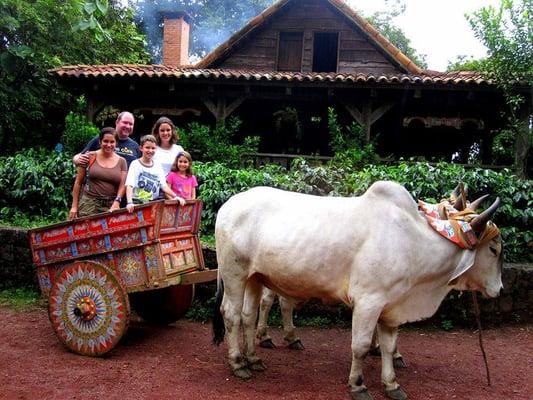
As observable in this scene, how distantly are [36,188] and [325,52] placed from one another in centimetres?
862

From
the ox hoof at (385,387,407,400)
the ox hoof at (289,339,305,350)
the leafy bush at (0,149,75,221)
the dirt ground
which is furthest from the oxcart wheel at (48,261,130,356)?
the leafy bush at (0,149,75,221)

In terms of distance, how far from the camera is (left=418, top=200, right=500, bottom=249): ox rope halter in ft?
13.8

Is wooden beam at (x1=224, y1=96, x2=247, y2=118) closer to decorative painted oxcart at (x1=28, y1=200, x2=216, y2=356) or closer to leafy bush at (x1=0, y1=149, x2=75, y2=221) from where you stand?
leafy bush at (x1=0, y1=149, x2=75, y2=221)

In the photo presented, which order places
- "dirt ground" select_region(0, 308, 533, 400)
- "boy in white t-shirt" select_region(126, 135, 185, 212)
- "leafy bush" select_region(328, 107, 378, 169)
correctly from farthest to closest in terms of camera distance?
"leafy bush" select_region(328, 107, 378, 169)
"boy in white t-shirt" select_region(126, 135, 185, 212)
"dirt ground" select_region(0, 308, 533, 400)

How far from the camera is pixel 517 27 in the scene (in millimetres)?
9531

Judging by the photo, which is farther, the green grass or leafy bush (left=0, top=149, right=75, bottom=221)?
leafy bush (left=0, top=149, right=75, bottom=221)

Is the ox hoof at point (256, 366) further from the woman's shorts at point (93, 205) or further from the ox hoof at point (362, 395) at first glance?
the woman's shorts at point (93, 205)

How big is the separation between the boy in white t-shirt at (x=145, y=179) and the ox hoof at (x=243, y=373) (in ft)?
5.59

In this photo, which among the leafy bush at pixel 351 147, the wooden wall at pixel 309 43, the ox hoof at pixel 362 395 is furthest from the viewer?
the wooden wall at pixel 309 43

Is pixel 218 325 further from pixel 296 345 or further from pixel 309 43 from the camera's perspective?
pixel 309 43

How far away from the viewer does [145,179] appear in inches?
208

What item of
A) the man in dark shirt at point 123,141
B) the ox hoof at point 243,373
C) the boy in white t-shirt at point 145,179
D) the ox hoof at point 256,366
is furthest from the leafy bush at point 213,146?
the ox hoof at point 243,373

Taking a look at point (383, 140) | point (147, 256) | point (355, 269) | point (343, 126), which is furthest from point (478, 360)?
point (383, 140)

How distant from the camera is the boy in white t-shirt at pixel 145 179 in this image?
5.23 meters
